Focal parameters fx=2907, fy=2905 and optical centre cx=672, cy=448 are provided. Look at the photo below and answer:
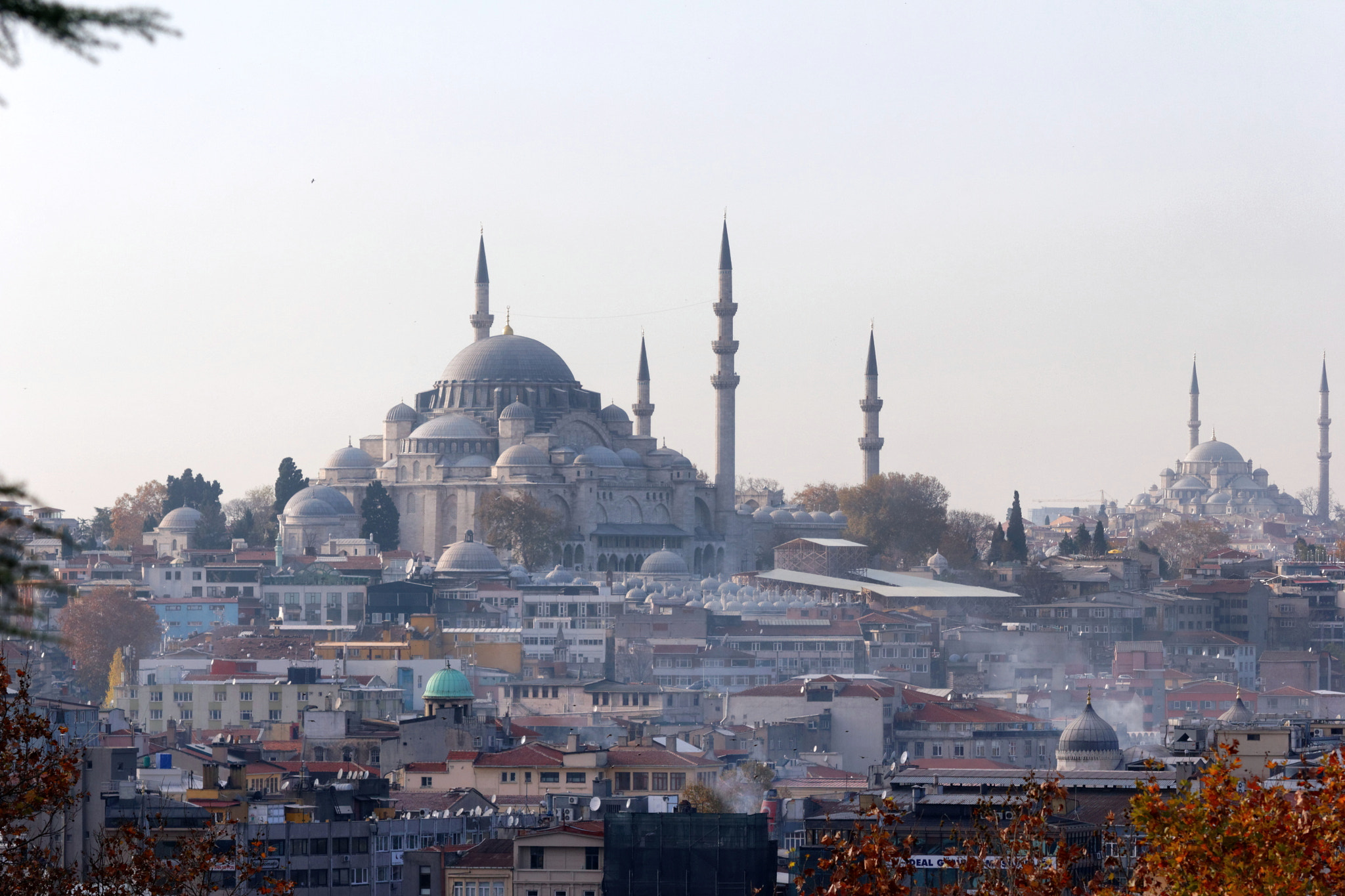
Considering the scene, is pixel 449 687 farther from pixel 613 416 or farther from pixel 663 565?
pixel 613 416

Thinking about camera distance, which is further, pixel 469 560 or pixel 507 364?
pixel 507 364

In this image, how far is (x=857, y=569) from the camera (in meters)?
80.9

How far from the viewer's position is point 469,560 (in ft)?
236

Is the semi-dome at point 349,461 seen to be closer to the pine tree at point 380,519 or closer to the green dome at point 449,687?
the pine tree at point 380,519

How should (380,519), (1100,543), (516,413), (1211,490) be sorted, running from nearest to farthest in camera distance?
(380,519)
(516,413)
(1100,543)
(1211,490)

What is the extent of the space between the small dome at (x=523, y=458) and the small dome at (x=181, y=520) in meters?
8.43

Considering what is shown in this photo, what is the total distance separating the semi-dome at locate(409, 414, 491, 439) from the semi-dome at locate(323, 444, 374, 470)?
5.00 ft

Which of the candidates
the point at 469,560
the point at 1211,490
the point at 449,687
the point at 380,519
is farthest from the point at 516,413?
the point at 1211,490

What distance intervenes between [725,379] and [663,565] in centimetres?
530

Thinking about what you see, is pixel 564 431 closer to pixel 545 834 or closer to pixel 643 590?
pixel 643 590

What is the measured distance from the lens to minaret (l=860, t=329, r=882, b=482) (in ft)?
287

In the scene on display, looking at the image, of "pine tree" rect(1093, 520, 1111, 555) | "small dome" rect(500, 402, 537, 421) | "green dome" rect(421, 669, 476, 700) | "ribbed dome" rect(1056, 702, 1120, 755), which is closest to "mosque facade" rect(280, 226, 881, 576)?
"small dome" rect(500, 402, 537, 421)

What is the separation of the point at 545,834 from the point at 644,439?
197 ft

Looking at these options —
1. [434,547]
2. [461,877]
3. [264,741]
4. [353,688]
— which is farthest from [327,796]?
[434,547]
